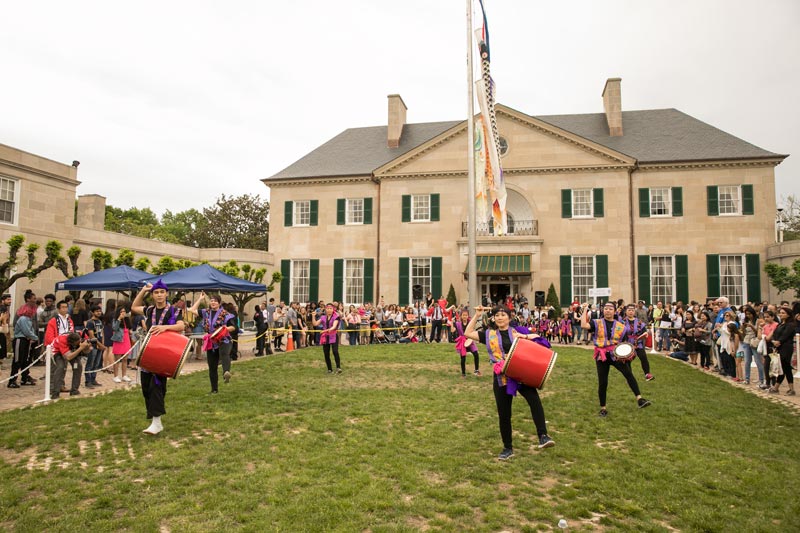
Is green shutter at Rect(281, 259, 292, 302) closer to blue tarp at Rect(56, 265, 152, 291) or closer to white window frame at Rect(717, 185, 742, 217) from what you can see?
blue tarp at Rect(56, 265, 152, 291)

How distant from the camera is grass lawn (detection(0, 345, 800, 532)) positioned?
459 cm

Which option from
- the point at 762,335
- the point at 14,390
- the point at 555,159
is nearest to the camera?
the point at 14,390

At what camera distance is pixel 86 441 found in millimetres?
6871

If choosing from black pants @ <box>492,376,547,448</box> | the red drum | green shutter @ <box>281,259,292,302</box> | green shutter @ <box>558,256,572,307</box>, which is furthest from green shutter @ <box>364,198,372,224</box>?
the red drum

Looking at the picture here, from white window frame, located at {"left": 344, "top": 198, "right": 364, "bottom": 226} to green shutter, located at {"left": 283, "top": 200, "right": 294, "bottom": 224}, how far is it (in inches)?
122

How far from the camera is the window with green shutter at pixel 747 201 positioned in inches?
958

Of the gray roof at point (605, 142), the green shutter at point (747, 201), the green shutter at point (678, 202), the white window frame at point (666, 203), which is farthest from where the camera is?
the gray roof at point (605, 142)

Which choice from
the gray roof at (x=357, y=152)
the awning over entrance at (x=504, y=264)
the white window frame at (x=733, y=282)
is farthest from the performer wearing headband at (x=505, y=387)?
the gray roof at (x=357, y=152)

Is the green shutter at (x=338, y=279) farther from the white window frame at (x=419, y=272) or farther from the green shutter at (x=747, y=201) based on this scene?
the green shutter at (x=747, y=201)

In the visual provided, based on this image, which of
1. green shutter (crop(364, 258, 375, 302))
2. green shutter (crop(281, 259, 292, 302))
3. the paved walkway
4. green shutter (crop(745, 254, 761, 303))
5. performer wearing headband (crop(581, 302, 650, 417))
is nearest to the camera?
performer wearing headband (crop(581, 302, 650, 417))

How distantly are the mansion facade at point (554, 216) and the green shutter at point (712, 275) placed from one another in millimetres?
60

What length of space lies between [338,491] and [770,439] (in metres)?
5.94

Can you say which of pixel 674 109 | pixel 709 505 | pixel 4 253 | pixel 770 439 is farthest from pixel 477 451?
pixel 674 109

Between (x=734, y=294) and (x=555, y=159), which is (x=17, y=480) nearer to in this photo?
(x=555, y=159)
